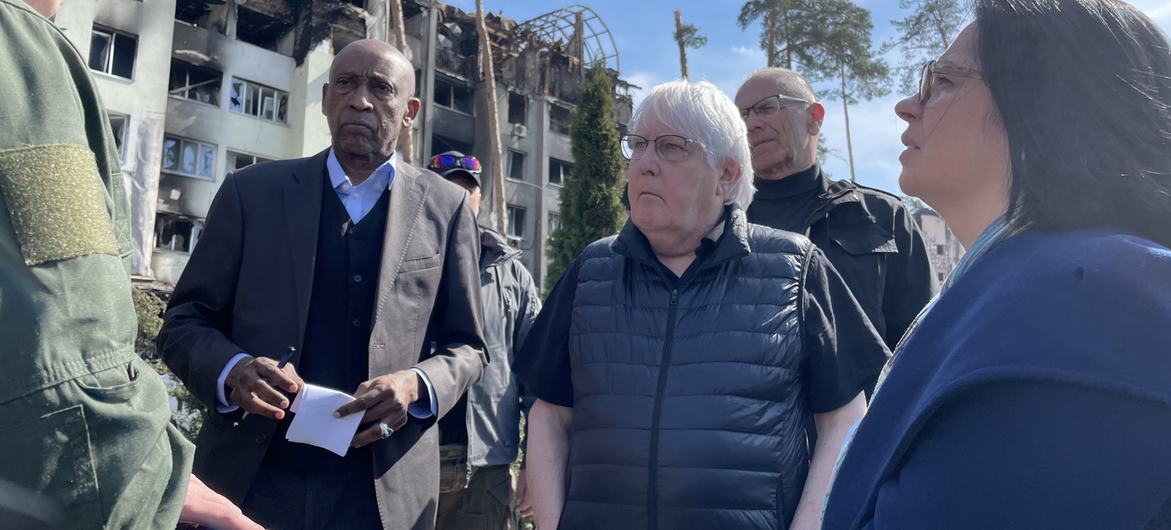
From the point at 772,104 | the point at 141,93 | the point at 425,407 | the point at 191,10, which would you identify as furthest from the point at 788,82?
the point at 191,10

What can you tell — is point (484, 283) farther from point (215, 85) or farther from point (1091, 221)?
point (215, 85)

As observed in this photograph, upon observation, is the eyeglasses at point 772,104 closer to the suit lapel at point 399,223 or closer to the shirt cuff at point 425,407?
the suit lapel at point 399,223

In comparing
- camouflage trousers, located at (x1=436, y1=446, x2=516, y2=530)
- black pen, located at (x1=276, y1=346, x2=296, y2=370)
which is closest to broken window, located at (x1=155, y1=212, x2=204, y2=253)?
camouflage trousers, located at (x1=436, y1=446, x2=516, y2=530)

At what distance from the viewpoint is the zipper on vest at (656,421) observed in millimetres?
2295

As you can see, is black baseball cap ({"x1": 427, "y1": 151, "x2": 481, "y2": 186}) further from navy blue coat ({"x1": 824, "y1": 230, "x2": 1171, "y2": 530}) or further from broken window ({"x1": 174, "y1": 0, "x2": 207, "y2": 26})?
broken window ({"x1": 174, "y1": 0, "x2": 207, "y2": 26})

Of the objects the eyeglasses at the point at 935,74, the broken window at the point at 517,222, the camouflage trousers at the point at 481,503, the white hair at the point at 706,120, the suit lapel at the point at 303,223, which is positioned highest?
the broken window at the point at 517,222

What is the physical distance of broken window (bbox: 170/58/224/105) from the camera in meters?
23.3

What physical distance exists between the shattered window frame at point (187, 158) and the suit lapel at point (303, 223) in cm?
2192

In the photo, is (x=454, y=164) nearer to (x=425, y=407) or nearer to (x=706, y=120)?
(x=425, y=407)

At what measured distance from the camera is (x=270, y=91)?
25.2 m

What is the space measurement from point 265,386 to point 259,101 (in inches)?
968

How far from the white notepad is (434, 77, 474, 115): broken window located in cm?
2882

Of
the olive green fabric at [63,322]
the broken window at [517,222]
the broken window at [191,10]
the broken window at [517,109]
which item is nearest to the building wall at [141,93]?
the broken window at [191,10]

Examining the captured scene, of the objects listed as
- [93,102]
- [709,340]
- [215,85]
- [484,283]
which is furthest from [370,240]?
[215,85]
